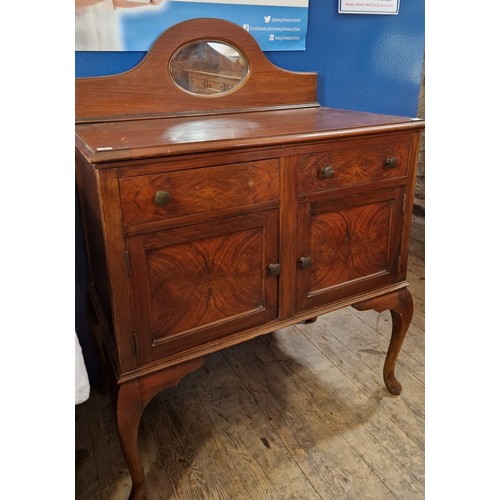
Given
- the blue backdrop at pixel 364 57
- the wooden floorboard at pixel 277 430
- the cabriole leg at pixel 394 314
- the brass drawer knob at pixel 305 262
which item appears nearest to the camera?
the brass drawer knob at pixel 305 262

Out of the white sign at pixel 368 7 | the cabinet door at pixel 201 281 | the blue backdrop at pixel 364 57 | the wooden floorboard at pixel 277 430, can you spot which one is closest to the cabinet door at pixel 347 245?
the cabinet door at pixel 201 281

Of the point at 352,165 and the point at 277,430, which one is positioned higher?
the point at 352,165

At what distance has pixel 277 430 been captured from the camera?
1.55m

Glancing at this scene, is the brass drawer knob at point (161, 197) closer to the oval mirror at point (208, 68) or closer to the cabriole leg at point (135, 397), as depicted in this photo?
the cabriole leg at point (135, 397)

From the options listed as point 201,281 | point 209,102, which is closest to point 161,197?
point 201,281

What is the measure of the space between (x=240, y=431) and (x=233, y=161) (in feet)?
3.15

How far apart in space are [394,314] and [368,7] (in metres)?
1.18

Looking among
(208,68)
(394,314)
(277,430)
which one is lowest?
(277,430)

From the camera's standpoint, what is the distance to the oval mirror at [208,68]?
1.42 metres

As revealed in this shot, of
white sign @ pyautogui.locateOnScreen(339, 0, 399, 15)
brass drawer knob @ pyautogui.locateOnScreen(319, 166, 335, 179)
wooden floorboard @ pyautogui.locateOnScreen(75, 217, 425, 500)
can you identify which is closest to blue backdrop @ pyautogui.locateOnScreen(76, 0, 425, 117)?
white sign @ pyautogui.locateOnScreen(339, 0, 399, 15)

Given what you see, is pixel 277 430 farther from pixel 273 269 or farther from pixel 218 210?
pixel 218 210

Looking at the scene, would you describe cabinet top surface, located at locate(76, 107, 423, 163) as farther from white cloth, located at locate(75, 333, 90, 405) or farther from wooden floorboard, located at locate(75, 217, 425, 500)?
wooden floorboard, located at locate(75, 217, 425, 500)

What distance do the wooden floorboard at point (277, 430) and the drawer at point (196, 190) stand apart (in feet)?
2.76
